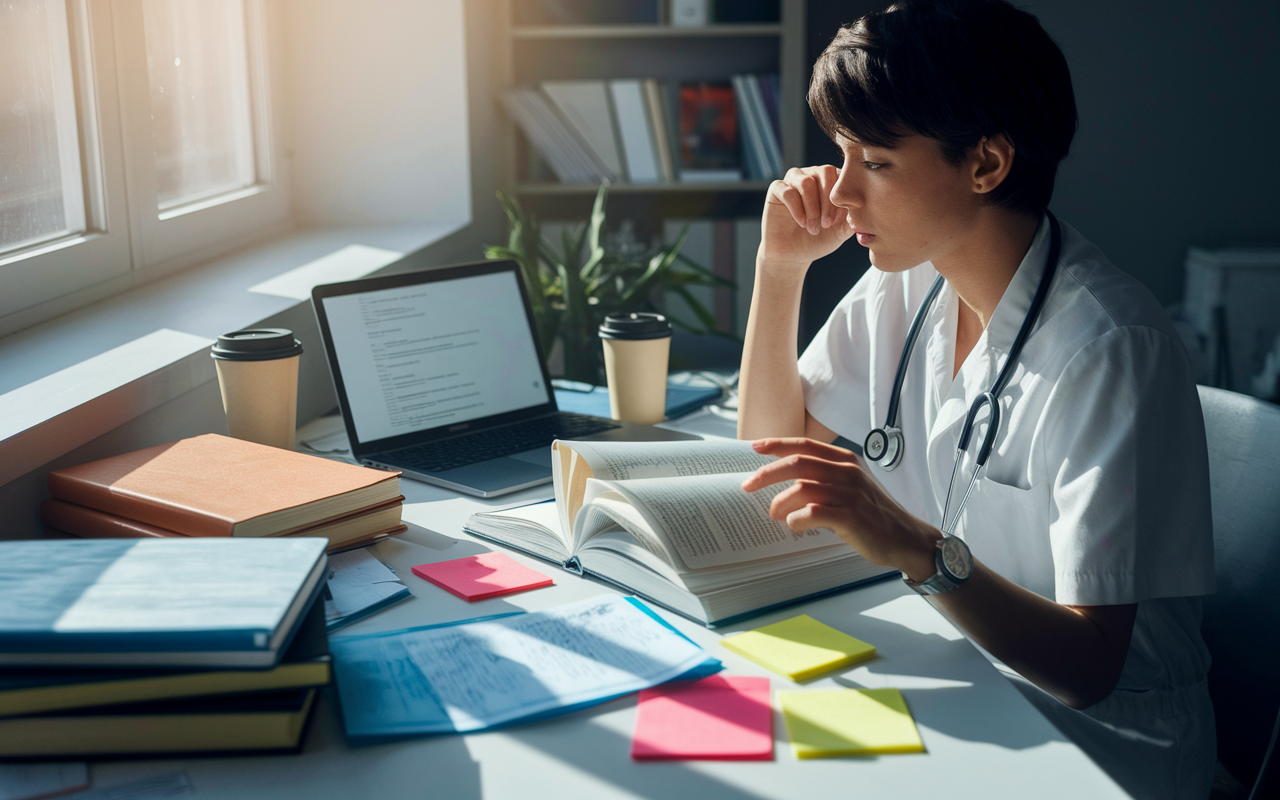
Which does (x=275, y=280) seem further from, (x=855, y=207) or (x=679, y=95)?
(x=679, y=95)

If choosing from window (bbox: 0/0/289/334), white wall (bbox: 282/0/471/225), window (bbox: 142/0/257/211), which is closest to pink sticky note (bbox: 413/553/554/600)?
window (bbox: 0/0/289/334)

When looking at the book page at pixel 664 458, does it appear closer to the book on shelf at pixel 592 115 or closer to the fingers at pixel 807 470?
the fingers at pixel 807 470

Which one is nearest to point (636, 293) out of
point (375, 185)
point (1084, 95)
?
point (375, 185)

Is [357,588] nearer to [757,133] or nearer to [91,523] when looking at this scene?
[91,523]

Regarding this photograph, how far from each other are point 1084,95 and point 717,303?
128 cm

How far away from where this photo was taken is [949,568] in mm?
837

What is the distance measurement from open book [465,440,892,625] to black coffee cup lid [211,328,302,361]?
16.0 inches

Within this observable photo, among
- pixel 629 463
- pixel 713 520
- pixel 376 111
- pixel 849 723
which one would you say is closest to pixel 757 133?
pixel 376 111

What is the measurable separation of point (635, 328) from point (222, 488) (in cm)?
67

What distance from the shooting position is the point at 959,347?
1271 mm

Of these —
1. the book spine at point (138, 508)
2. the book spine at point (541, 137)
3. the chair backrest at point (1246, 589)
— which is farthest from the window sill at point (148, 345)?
the chair backrest at point (1246, 589)

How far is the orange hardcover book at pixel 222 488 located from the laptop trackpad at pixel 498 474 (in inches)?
7.5

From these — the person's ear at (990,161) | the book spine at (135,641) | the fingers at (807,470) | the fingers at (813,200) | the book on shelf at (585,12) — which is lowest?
the book spine at (135,641)

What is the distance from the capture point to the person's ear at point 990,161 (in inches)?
41.2
